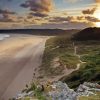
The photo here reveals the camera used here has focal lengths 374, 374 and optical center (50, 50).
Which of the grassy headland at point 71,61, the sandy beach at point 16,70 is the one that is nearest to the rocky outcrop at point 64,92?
the grassy headland at point 71,61

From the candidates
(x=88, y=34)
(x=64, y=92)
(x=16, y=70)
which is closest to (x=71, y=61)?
(x=16, y=70)

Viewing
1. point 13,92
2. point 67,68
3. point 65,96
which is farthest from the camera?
point 67,68

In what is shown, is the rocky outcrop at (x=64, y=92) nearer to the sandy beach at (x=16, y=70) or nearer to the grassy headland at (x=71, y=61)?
the grassy headland at (x=71, y=61)

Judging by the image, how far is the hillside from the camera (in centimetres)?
8745

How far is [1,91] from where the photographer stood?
36.2 metres

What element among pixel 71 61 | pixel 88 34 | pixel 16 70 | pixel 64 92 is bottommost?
pixel 16 70

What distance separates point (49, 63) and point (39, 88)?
2965cm

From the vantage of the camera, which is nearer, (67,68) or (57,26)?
(67,68)

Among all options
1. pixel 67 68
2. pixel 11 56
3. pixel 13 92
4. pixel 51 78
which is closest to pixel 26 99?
pixel 13 92

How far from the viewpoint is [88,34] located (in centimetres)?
9475

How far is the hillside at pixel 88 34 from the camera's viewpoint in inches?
3443

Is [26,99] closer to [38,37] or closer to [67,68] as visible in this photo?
[67,68]

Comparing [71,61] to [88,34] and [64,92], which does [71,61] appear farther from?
[88,34]

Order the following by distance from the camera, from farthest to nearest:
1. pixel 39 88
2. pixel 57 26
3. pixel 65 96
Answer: pixel 57 26 < pixel 39 88 < pixel 65 96
